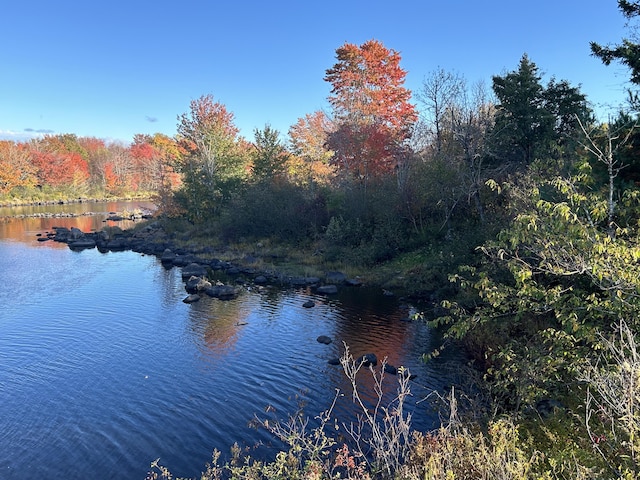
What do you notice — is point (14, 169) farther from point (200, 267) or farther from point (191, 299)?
point (191, 299)

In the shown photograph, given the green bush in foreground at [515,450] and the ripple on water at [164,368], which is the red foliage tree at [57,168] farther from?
the green bush in foreground at [515,450]

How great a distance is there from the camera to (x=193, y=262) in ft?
106

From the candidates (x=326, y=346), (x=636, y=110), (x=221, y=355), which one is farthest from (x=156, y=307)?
(x=636, y=110)

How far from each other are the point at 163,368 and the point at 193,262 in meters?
18.1

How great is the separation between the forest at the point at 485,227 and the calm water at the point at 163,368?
8.49 feet

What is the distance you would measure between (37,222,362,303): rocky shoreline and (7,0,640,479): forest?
8.76ft

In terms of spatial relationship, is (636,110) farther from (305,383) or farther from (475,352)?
(305,383)

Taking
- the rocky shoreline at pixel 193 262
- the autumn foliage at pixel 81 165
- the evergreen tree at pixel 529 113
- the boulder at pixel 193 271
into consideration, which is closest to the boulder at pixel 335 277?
the rocky shoreline at pixel 193 262

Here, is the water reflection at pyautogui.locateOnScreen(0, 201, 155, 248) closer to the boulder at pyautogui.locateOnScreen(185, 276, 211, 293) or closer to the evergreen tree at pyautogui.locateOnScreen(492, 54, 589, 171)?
the boulder at pyautogui.locateOnScreen(185, 276, 211, 293)

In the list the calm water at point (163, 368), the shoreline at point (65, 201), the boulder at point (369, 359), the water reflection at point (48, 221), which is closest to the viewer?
the calm water at point (163, 368)

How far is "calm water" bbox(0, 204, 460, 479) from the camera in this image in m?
10.6

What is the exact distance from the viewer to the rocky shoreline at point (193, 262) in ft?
82.5

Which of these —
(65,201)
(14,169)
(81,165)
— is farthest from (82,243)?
(81,165)

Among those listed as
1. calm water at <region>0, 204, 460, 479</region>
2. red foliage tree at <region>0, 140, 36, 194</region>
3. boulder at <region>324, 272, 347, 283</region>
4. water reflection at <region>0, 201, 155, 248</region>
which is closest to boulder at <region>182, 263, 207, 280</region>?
calm water at <region>0, 204, 460, 479</region>
